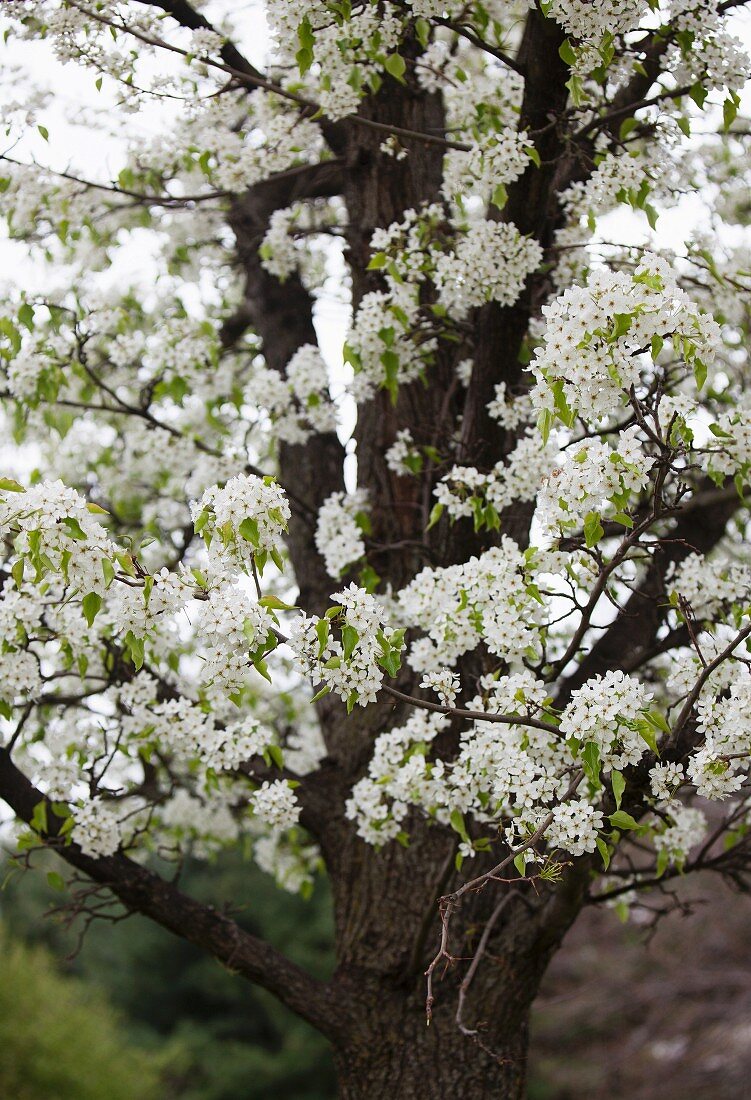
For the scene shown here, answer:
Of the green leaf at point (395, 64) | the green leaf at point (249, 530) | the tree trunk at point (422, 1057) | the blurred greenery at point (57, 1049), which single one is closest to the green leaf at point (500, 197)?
the green leaf at point (395, 64)

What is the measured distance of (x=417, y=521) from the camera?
4137mm

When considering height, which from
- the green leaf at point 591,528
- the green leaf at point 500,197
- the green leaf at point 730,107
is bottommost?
the green leaf at point 591,528

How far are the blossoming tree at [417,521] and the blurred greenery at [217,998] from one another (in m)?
7.45

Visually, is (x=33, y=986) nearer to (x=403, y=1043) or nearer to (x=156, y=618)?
(x=403, y=1043)

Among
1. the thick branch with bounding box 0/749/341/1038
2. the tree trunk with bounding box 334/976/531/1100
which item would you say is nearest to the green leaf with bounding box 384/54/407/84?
the thick branch with bounding box 0/749/341/1038

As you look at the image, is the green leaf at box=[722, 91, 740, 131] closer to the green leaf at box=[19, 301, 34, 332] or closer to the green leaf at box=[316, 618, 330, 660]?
the green leaf at box=[316, 618, 330, 660]

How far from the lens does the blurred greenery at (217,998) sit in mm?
11227

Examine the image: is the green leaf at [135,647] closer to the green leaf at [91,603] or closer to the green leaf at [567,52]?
the green leaf at [91,603]

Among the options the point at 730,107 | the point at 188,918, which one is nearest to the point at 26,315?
the point at 188,918

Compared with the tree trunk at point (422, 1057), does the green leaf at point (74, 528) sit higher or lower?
higher

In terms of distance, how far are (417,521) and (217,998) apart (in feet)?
32.5

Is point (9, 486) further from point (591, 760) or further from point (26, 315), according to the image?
point (26, 315)

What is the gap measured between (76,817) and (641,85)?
3043 millimetres

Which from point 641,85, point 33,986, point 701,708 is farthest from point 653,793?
point 33,986
